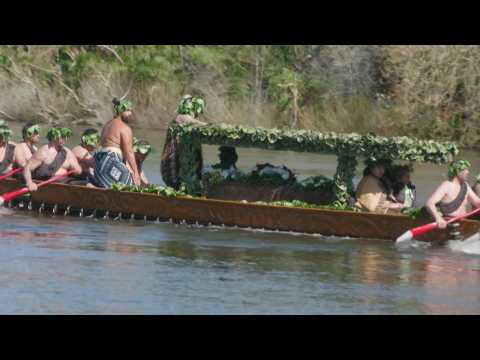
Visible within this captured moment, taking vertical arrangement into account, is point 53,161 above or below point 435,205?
above

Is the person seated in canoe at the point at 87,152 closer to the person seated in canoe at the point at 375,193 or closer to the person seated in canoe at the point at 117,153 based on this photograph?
the person seated in canoe at the point at 117,153

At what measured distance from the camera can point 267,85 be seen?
45625mm

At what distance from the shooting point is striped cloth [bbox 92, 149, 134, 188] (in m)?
22.8

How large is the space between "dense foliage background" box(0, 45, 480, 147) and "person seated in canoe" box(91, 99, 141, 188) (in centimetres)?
1822

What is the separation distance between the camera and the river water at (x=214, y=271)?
1642 cm

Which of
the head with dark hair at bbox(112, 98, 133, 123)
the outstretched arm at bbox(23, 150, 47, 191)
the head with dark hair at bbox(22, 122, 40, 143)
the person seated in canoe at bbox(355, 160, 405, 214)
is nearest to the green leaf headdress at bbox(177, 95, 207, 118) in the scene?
the head with dark hair at bbox(112, 98, 133, 123)

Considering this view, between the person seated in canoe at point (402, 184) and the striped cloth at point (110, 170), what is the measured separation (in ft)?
13.9

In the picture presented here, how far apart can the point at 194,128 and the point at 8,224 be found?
10.4 ft

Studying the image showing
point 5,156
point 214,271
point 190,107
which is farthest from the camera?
point 5,156

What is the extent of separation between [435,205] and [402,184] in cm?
101

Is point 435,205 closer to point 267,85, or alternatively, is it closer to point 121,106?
point 121,106

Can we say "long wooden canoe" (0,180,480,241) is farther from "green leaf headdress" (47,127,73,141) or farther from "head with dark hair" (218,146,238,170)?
"head with dark hair" (218,146,238,170)

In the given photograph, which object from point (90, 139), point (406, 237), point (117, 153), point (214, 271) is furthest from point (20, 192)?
point (406, 237)
